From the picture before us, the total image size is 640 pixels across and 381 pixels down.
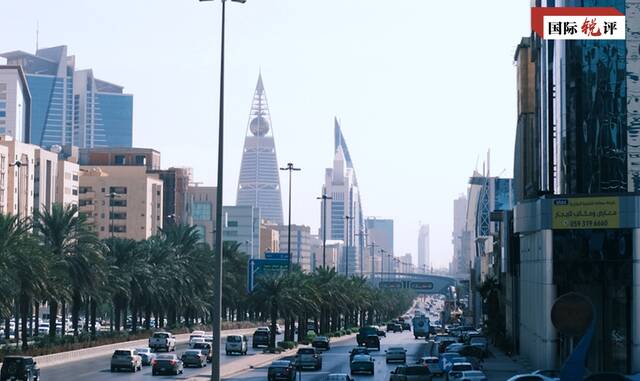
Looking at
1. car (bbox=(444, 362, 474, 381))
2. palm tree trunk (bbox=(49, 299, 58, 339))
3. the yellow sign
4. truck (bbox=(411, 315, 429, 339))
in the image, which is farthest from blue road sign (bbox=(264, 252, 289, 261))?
truck (bbox=(411, 315, 429, 339))

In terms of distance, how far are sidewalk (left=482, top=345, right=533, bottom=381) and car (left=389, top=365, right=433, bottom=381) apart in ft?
27.0

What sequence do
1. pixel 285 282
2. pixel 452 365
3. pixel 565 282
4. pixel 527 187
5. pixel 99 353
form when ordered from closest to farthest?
pixel 452 365 → pixel 565 282 → pixel 99 353 → pixel 285 282 → pixel 527 187

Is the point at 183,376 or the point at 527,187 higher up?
the point at 527,187

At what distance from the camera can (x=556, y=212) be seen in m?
68.4

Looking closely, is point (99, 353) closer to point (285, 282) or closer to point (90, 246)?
point (90, 246)

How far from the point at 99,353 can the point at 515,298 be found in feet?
115

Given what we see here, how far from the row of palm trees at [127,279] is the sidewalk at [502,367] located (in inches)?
689

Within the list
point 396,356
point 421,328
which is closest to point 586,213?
point 396,356

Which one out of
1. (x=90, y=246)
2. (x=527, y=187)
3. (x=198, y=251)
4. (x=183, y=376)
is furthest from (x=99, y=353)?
(x=527, y=187)

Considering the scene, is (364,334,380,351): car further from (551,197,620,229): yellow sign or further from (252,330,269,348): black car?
(551,197,620,229): yellow sign

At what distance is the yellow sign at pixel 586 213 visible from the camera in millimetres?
65637

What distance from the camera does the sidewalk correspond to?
68.6m

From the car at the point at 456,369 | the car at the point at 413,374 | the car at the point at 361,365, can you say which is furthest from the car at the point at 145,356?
the car at the point at 456,369

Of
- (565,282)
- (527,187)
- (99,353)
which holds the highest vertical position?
(527,187)
